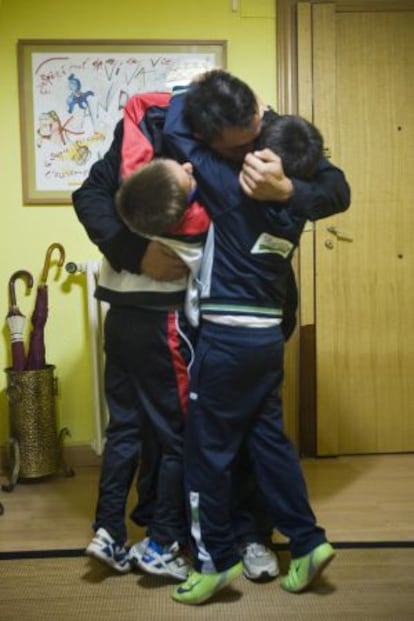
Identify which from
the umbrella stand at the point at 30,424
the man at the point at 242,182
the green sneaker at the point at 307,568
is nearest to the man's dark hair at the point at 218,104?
the man at the point at 242,182

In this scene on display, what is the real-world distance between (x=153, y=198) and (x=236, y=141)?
0.78ft

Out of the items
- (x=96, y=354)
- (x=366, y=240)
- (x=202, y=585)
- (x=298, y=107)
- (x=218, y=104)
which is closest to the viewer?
(x=218, y=104)

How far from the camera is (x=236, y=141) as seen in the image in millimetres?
1624

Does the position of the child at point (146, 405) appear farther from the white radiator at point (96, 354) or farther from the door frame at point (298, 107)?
the door frame at point (298, 107)

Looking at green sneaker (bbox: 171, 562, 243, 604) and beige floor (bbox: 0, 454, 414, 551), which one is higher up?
green sneaker (bbox: 171, 562, 243, 604)

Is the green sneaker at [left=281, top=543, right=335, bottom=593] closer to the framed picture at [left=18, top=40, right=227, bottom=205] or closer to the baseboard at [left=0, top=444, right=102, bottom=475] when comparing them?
the baseboard at [left=0, top=444, right=102, bottom=475]

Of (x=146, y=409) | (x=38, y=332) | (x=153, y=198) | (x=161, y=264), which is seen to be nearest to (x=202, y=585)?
(x=146, y=409)

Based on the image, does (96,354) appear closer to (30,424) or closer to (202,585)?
(30,424)

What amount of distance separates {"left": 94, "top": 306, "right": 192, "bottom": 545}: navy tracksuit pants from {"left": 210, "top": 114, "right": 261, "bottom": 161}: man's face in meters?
0.42

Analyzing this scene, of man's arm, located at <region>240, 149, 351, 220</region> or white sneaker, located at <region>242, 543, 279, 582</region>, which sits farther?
white sneaker, located at <region>242, 543, 279, 582</region>

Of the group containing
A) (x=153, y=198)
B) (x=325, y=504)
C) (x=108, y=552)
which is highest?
(x=153, y=198)

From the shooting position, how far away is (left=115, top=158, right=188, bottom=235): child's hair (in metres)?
1.57

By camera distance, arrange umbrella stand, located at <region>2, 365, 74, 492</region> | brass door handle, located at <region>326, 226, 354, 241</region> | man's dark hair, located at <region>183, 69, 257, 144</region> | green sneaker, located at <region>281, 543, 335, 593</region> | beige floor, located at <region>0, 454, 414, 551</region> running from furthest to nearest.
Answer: brass door handle, located at <region>326, 226, 354, 241</region> < umbrella stand, located at <region>2, 365, 74, 492</region> < beige floor, located at <region>0, 454, 414, 551</region> < green sneaker, located at <region>281, 543, 335, 593</region> < man's dark hair, located at <region>183, 69, 257, 144</region>

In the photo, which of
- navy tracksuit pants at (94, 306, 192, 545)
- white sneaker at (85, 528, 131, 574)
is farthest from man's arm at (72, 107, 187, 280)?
white sneaker at (85, 528, 131, 574)
